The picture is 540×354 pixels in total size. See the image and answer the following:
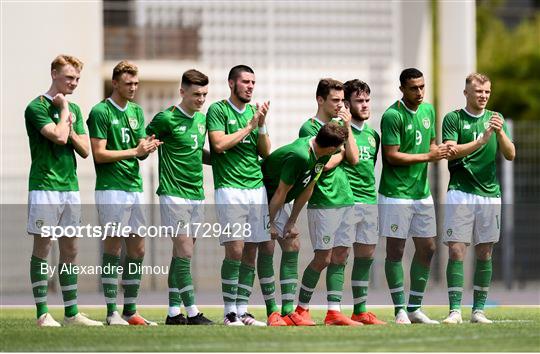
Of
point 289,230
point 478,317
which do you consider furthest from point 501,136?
point 289,230

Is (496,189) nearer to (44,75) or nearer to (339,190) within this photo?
(339,190)

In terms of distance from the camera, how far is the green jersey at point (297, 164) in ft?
42.4

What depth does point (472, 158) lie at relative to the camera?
13914 millimetres

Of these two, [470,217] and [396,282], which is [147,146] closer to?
[396,282]

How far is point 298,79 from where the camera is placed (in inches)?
990

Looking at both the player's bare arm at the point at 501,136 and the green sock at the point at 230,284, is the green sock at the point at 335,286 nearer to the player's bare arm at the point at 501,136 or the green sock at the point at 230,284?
the green sock at the point at 230,284

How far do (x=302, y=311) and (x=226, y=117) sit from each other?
1.84m

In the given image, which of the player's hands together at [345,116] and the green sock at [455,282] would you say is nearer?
the player's hands together at [345,116]

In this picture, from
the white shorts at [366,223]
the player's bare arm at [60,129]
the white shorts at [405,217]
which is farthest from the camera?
the white shorts at [405,217]

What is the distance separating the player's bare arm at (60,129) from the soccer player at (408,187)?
9.36 feet

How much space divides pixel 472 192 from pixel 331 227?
1.41 metres

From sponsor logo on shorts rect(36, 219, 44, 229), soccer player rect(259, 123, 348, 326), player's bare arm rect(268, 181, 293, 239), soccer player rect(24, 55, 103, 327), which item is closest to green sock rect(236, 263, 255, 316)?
soccer player rect(259, 123, 348, 326)

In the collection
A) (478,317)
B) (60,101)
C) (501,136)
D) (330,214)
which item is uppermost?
(60,101)

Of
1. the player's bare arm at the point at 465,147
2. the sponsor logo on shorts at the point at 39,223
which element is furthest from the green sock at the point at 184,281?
the player's bare arm at the point at 465,147
